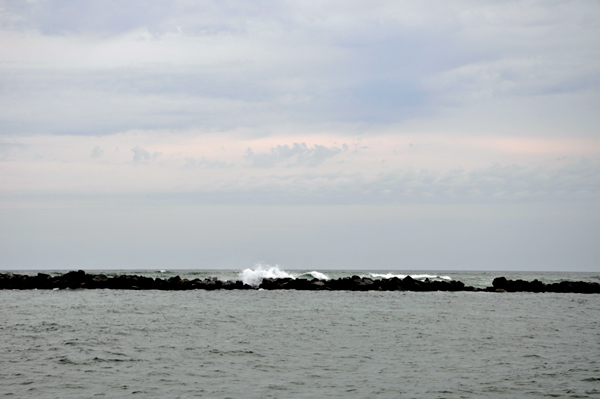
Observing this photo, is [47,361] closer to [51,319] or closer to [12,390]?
[12,390]

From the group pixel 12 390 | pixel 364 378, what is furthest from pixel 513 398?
pixel 12 390

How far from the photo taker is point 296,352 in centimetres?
1902

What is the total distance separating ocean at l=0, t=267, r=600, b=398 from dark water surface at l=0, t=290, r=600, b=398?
0.05 m

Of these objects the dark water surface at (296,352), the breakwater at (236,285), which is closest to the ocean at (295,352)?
the dark water surface at (296,352)

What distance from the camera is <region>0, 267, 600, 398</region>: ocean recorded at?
46.5 feet

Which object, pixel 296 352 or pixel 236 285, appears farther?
pixel 236 285

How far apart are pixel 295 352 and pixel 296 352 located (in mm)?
36

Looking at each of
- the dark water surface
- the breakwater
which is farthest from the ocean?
the breakwater

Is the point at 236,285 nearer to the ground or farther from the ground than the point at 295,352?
farther from the ground

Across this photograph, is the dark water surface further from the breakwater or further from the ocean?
the breakwater

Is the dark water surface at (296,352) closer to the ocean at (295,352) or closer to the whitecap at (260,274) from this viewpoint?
→ the ocean at (295,352)

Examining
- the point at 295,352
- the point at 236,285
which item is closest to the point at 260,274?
the point at 236,285

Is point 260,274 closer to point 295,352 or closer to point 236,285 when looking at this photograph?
point 236,285

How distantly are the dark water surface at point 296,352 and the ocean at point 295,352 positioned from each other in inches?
2.0
